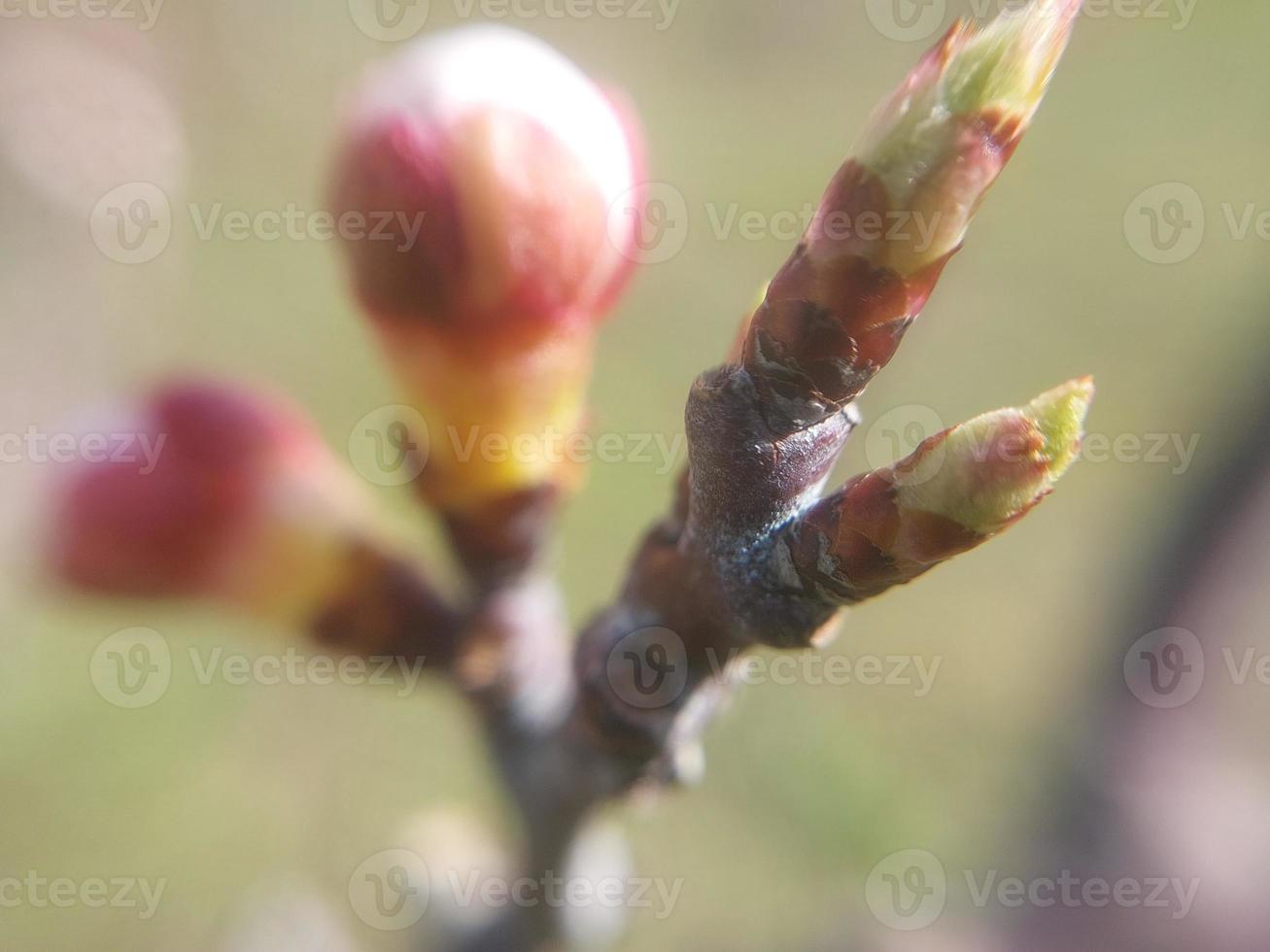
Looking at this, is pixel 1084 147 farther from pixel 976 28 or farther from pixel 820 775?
pixel 976 28

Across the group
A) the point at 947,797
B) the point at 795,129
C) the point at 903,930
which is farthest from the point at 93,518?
the point at 795,129
